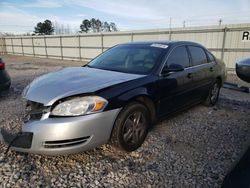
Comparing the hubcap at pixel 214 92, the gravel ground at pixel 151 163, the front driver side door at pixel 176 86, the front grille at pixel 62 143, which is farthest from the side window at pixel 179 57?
the front grille at pixel 62 143

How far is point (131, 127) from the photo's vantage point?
9.78 feet

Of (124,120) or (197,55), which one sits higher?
(197,55)

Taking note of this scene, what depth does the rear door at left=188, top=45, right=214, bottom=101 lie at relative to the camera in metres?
4.22

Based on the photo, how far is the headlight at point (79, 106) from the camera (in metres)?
2.41

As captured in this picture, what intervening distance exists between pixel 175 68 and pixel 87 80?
139 cm

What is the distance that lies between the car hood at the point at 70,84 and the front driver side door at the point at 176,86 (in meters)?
0.57

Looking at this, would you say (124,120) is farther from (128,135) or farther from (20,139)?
(20,139)

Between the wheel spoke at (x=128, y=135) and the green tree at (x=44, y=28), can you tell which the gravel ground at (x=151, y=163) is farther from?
the green tree at (x=44, y=28)

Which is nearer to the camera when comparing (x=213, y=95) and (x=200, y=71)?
(x=200, y=71)

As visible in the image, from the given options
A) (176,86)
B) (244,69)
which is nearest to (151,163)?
(176,86)

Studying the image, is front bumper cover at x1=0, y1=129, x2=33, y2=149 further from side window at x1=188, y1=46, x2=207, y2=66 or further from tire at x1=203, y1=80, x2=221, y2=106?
tire at x1=203, y1=80, x2=221, y2=106

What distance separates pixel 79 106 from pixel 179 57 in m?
2.20

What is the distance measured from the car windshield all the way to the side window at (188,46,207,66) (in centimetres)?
96

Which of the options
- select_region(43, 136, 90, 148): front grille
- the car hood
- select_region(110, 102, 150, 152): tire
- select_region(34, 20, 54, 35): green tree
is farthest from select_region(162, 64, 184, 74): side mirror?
select_region(34, 20, 54, 35): green tree
